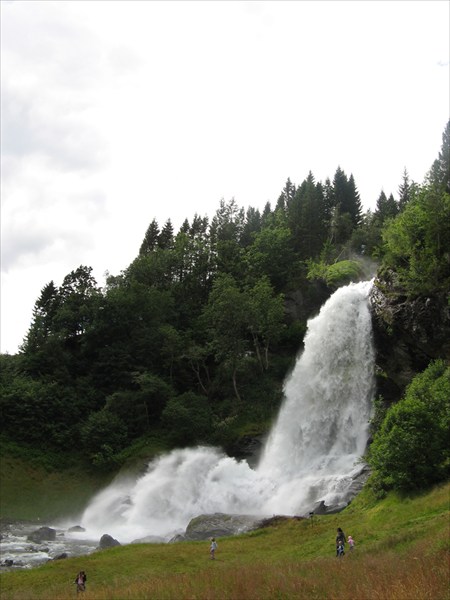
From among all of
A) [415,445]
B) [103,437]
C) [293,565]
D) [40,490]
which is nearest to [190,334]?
[103,437]

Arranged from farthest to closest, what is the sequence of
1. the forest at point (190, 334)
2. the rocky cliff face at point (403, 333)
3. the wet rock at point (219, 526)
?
the forest at point (190, 334) → the rocky cliff face at point (403, 333) → the wet rock at point (219, 526)

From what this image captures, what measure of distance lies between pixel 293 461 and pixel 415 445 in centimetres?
1781

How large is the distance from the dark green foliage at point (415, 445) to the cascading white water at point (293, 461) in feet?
25.9

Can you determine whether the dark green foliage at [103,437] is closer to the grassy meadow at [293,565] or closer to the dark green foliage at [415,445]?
the grassy meadow at [293,565]

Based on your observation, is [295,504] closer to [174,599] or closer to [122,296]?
[174,599]

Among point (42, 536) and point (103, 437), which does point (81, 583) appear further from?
point (103, 437)

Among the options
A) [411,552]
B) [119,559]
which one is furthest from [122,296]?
[411,552]

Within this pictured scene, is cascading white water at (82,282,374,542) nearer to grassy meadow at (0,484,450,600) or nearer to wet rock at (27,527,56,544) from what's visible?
wet rock at (27,527,56,544)

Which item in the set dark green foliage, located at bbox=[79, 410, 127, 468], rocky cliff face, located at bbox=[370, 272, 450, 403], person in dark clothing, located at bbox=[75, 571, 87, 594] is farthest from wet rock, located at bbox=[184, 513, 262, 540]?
dark green foliage, located at bbox=[79, 410, 127, 468]

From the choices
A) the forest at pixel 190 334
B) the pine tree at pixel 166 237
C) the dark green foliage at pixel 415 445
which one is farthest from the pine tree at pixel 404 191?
the dark green foliage at pixel 415 445

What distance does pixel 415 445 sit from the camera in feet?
88.4

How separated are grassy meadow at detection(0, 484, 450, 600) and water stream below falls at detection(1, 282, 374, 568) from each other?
9371mm

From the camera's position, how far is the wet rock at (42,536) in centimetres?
3497

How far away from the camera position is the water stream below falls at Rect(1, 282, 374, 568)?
39.3 meters
